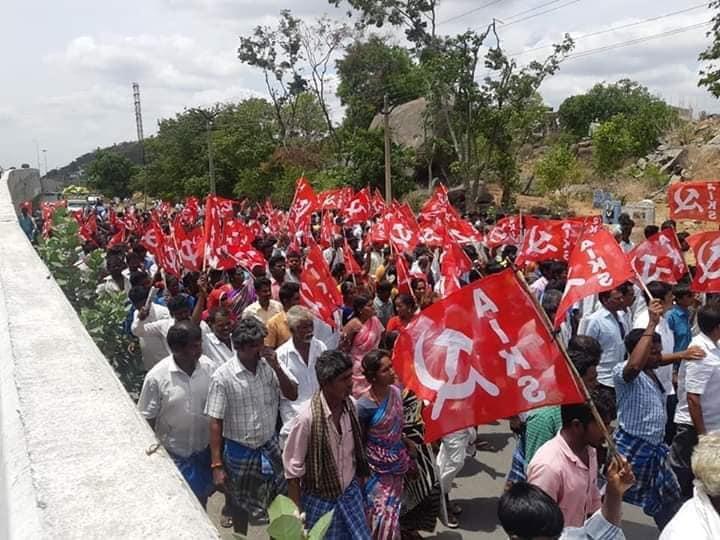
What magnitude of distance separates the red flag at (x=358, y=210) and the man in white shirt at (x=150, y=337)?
25.5ft

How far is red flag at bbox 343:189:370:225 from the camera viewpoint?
1379 centimetres

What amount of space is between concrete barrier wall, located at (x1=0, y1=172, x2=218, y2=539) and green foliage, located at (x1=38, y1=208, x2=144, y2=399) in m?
3.28

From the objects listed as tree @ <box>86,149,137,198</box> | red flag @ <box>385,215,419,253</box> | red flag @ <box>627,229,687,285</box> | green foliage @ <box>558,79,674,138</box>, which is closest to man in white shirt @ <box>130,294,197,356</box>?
red flag @ <box>627,229,687,285</box>

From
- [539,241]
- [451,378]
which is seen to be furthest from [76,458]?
[539,241]

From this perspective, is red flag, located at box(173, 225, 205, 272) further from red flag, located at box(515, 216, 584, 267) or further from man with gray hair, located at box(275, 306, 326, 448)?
red flag, located at box(515, 216, 584, 267)

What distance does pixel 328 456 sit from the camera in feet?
11.6

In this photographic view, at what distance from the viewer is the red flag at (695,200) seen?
790 cm

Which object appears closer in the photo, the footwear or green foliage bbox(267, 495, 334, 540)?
green foliage bbox(267, 495, 334, 540)

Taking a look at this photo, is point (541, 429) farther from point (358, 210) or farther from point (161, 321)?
point (358, 210)

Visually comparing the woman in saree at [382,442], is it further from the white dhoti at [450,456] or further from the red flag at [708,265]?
the red flag at [708,265]

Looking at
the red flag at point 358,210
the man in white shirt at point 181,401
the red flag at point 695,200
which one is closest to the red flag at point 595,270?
the man in white shirt at point 181,401

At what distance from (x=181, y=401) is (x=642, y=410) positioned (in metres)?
Result: 2.84

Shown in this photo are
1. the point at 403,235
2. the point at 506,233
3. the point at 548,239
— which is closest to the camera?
the point at 548,239

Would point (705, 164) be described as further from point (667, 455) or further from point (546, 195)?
point (667, 455)
